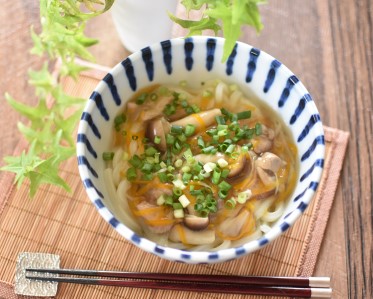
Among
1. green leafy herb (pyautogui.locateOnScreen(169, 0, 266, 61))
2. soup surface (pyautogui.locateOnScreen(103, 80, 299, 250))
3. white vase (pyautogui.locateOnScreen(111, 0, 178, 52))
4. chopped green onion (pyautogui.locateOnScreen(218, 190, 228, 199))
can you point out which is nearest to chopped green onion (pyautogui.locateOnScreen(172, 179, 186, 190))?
soup surface (pyautogui.locateOnScreen(103, 80, 299, 250))

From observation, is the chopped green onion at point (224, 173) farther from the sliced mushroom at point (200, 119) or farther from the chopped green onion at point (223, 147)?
the sliced mushroom at point (200, 119)

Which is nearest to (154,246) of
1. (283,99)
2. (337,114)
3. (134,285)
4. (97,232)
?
(134,285)

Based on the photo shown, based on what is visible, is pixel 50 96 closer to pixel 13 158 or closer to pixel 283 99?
pixel 13 158

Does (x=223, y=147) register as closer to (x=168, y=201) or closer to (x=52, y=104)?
(x=168, y=201)

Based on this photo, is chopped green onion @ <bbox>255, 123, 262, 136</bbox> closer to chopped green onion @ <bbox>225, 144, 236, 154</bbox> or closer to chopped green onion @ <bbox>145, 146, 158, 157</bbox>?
chopped green onion @ <bbox>225, 144, 236, 154</bbox>

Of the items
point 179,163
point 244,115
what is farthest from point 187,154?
point 244,115
